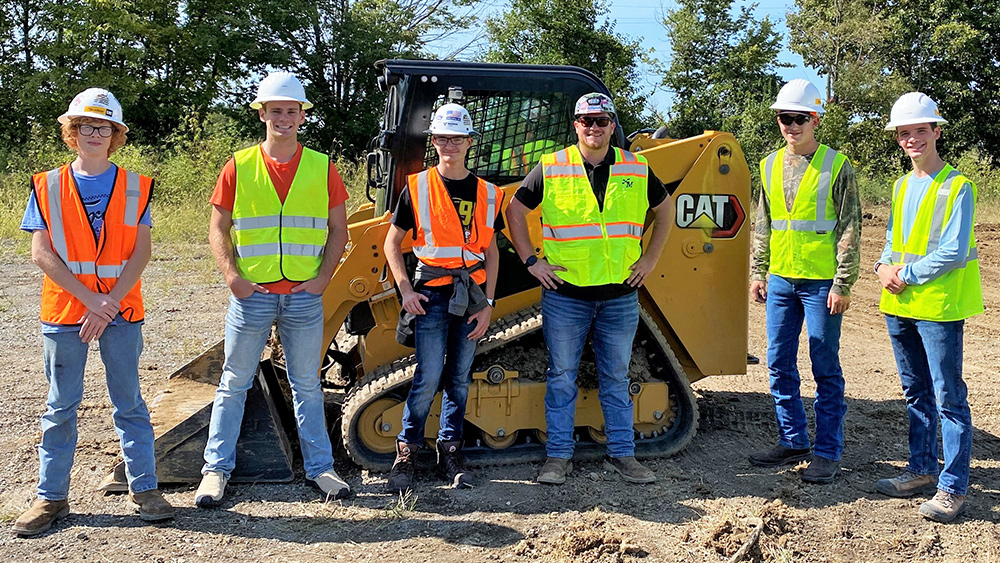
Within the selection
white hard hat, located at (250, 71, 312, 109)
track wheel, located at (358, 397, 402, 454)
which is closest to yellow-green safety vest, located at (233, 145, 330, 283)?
white hard hat, located at (250, 71, 312, 109)

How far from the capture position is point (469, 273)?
14.4 ft

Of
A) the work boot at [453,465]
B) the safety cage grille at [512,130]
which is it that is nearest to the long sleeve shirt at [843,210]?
the safety cage grille at [512,130]

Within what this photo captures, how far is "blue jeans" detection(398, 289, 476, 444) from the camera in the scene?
4391 millimetres

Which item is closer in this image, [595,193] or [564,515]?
[564,515]

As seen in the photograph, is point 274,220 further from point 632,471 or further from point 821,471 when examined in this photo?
point 821,471

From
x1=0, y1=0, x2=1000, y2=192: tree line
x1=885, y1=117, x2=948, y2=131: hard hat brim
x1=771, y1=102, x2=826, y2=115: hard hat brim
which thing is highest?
x1=0, y1=0, x2=1000, y2=192: tree line

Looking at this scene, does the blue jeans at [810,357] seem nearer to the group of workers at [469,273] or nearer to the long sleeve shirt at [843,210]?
the group of workers at [469,273]

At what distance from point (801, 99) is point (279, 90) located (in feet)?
8.65

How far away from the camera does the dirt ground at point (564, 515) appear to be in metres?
3.84

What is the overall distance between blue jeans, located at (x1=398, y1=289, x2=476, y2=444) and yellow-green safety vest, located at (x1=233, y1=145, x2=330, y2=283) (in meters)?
0.65

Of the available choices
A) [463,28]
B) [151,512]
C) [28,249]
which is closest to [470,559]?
[151,512]

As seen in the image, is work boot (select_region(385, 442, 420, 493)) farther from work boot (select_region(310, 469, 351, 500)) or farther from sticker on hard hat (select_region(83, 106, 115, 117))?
sticker on hard hat (select_region(83, 106, 115, 117))

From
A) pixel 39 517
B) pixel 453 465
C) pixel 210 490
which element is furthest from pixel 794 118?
pixel 39 517

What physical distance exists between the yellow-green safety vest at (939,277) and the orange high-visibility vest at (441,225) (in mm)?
2087
